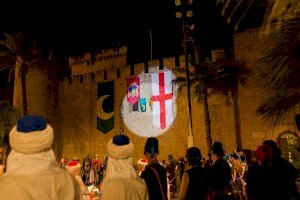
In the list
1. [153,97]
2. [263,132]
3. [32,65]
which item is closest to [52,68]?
[32,65]

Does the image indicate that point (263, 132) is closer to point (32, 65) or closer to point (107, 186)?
point (32, 65)

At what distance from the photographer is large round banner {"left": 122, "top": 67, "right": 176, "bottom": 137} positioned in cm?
2611

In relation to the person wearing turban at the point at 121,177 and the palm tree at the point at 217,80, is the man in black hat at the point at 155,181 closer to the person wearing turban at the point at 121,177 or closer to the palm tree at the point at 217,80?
the person wearing turban at the point at 121,177

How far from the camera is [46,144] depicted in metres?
2.86

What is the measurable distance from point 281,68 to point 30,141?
98.3 inches

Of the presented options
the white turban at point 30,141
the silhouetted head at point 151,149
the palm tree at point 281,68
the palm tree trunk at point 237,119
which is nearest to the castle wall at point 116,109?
the palm tree trunk at point 237,119

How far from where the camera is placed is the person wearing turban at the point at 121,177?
13.6 feet

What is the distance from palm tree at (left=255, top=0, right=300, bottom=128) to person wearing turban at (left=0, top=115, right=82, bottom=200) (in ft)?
6.63

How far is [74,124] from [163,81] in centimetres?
830

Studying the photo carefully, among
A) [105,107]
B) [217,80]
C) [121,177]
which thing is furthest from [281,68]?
[105,107]

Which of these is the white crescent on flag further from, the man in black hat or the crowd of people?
the man in black hat

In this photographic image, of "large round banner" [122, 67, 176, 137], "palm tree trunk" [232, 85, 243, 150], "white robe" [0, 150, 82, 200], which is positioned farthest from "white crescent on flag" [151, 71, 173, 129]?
"white robe" [0, 150, 82, 200]

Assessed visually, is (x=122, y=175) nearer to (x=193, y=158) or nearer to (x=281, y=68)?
(x=193, y=158)

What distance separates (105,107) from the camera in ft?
96.6
